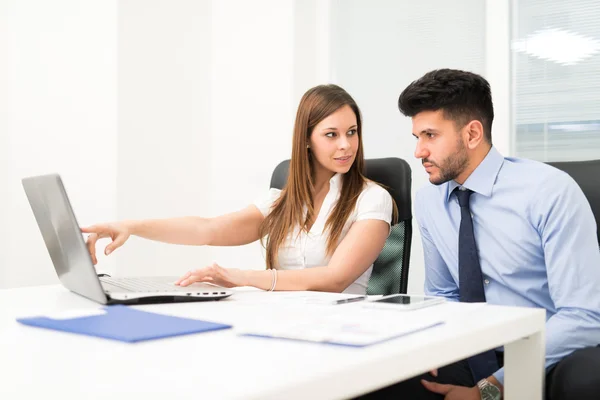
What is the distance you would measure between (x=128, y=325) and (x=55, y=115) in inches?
99.6

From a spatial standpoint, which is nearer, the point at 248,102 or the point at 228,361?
the point at 228,361

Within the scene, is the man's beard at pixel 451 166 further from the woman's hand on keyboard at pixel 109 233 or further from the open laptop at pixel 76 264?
the woman's hand on keyboard at pixel 109 233

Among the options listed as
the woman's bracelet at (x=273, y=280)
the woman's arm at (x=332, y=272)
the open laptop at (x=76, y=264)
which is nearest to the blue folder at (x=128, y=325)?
the open laptop at (x=76, y=264)

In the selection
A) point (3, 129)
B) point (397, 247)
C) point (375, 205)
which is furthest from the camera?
point (3, 129)

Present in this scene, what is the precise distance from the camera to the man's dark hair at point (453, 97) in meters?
1.84

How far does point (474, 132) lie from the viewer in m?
1.85

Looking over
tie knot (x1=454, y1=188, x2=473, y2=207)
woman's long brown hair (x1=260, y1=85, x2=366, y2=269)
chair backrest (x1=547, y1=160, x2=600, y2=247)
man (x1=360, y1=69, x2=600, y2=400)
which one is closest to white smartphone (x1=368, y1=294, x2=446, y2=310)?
man (x1=360, y1=69, x2=600, y2=400)

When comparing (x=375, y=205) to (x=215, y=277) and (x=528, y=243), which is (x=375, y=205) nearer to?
(x=528, y=243)

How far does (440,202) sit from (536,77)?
150cm

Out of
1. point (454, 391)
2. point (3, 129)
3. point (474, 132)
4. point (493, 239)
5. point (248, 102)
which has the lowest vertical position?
point (454, 391)

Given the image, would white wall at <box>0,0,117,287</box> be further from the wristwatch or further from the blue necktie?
the wristwatch

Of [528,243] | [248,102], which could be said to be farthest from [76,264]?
[248,102]

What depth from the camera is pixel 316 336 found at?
815 mm

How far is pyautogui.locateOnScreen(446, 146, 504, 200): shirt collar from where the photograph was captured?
1747mm
